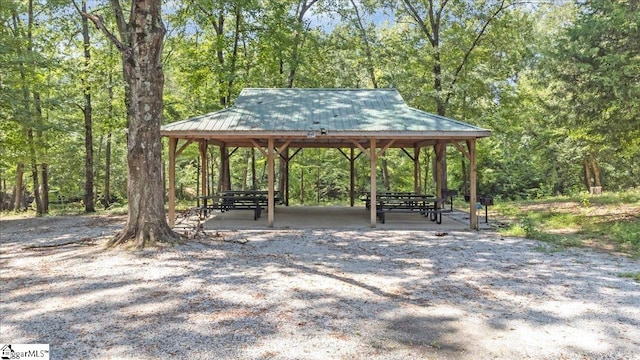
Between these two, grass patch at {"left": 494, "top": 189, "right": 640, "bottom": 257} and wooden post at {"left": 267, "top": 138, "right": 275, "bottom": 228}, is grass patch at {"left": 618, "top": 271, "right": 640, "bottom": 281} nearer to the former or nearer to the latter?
grass patch at {"left": 494, "top": 189, "right": 640, "bottom": 257}

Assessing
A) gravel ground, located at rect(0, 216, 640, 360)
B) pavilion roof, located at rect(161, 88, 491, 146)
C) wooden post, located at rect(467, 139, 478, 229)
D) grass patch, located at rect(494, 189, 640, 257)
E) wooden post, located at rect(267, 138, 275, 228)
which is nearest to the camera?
gravel ground, located at rect(0, 216, 640, 360)

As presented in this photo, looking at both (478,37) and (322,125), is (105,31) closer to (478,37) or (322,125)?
(322,125)

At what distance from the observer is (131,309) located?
4.25m

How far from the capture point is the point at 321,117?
34.8 feet

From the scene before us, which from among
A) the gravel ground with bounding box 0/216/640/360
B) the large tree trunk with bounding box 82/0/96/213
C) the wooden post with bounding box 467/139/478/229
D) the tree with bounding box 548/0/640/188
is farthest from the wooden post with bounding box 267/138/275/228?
the large tree trunk with bounding box 82/0/96/213

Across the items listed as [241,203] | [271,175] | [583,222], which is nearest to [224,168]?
A: [241,203]

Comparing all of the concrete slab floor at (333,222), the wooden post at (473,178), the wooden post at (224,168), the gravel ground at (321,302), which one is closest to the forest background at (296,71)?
the wooden post at (473,178)

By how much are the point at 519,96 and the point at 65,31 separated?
60.7 ft

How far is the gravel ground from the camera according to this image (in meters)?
3.36

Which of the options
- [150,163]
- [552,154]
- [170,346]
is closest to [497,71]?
[552,154]

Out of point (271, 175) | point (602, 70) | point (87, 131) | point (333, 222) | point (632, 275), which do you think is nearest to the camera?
point (632, 275)

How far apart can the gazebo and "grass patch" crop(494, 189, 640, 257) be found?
1.67m

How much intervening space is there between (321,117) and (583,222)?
23.1 feet

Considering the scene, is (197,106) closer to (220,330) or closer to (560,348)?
(220,330)
